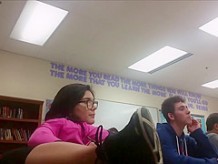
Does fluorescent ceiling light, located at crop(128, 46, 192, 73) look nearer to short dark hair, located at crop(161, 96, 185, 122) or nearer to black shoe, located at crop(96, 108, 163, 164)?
short dark hair, located at crop(161, 96, 185, 122)

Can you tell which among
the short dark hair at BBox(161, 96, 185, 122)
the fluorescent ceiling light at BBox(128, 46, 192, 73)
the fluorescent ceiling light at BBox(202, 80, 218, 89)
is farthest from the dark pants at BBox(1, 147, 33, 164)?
the fluorescent ceiling light at BBox(202, 80, 218, 89)

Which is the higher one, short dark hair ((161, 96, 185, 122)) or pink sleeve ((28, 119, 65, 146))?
short dark hair ((161, 96, 185, 122))

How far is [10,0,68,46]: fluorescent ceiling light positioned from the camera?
2752 millimetres

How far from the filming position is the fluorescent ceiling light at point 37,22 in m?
2.75

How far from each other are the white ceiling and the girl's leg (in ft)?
7.18

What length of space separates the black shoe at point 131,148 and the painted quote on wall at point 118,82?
3541mm

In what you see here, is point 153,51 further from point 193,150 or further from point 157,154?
point 157,154

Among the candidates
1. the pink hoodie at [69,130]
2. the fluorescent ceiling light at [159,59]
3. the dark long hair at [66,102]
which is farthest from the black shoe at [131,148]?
the fluorescent ceiling light at [159,59]

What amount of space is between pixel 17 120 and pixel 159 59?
96.2 inches

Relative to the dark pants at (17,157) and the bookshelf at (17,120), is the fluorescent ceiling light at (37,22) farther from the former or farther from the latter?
the dark pants at (17,157)

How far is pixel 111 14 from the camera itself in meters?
2.86

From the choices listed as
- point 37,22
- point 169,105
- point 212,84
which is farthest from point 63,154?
point 212,84

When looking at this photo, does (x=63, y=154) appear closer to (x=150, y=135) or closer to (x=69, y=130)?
(x=150, y=135)

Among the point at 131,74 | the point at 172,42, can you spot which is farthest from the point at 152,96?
the point at 172,42
